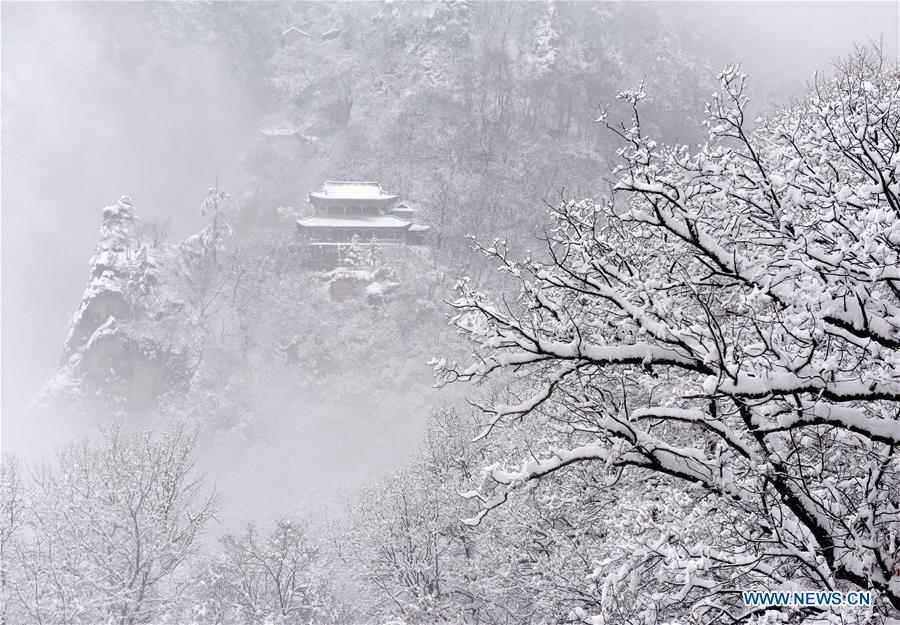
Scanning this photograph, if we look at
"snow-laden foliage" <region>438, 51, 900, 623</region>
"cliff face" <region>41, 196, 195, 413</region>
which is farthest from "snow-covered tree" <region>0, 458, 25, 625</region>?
"cliff face" <region>41, 196, 195, 413</region>

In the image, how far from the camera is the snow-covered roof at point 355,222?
53.1m

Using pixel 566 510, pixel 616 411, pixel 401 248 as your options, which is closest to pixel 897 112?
pixel 616 411

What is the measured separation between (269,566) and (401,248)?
3665cm

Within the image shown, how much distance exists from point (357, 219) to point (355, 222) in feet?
4.29

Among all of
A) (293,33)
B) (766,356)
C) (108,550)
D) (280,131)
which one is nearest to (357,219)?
(280,131)

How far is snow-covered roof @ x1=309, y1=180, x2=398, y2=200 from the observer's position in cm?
5547

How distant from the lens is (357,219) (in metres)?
55.5

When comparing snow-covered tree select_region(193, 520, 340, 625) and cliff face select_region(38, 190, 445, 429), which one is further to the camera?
cliff face select_region(38, 190, 445, 429)

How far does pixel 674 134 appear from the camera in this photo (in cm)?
7725

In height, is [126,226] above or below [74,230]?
below

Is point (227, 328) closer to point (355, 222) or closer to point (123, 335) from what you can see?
point (123, 335)

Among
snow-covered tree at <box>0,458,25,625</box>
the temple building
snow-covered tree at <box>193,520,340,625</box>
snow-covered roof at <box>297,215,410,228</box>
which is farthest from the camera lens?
the temple building

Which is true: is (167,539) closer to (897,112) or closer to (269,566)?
(269,566)

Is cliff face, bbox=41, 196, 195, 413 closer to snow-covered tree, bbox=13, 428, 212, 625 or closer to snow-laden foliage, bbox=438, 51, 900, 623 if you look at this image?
snow-covered tree, bbox=13, 428, 212, 625
